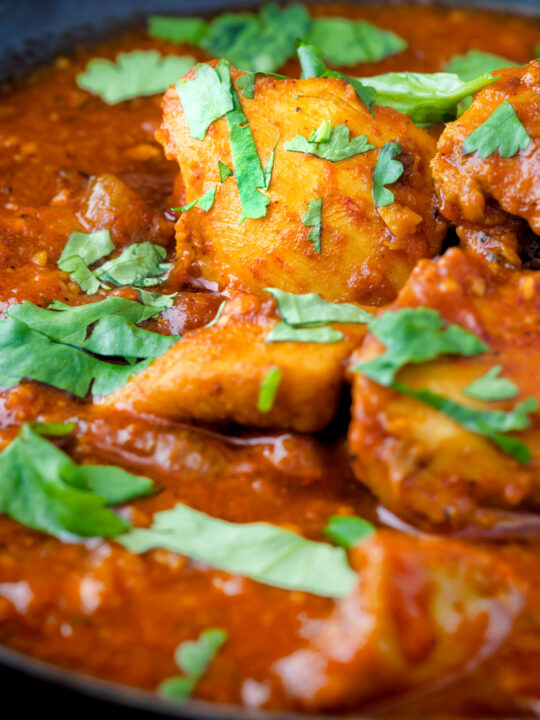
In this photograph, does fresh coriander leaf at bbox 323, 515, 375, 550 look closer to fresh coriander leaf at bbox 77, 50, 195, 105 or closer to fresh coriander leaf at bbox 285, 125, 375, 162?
fresh coriander leaf at bbox 285, 125, 375, 162

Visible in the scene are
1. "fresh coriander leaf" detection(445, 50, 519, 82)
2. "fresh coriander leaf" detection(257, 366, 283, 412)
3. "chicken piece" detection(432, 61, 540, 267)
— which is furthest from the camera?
"fresh coriander leaf" detection(445, 50, 519, 82)

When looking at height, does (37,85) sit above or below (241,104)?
below

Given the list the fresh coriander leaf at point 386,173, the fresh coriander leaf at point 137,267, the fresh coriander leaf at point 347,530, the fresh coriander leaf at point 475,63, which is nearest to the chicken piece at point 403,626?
the fresh coriander leaf at point 347,530

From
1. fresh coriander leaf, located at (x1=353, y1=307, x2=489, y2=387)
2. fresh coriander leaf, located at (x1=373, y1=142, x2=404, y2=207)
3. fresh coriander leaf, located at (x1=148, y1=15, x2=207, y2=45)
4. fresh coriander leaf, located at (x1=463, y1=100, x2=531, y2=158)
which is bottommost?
fresh coriander leaf, located at (x1=148, y1=15, x2=207, y2=45)

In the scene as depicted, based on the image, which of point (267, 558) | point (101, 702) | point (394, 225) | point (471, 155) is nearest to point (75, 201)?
point (394, 225)

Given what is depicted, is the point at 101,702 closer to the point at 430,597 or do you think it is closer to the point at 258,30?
the point at 430,597

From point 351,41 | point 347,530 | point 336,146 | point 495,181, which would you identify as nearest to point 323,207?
point 336,146

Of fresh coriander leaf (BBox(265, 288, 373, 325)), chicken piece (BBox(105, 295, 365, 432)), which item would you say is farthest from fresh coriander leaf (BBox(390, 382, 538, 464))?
fresh coriander leaf (BBox(265, 288, 373, 325))
